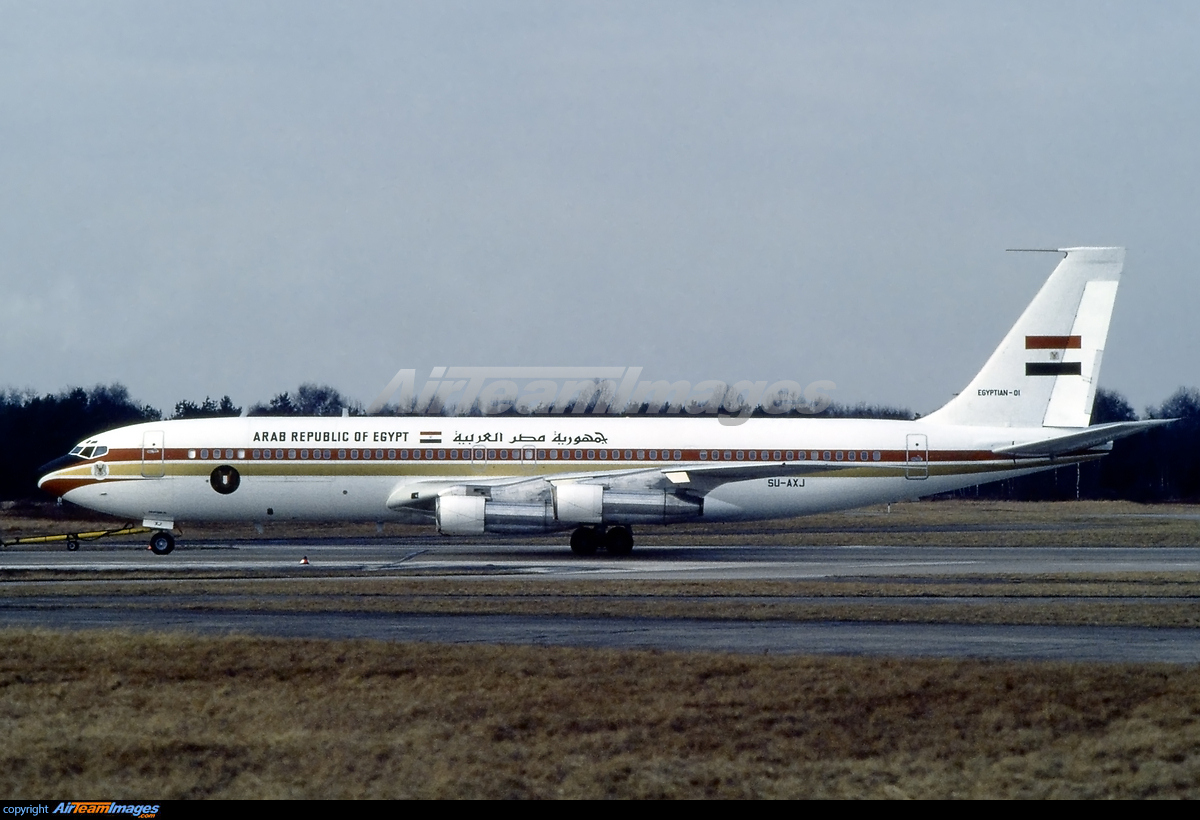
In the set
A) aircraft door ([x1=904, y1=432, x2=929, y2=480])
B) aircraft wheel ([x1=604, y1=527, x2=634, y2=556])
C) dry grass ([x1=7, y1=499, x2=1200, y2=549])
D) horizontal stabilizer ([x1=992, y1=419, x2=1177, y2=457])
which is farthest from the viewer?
dry grass ([x1=7, y1=499, x2=1200, y2=549])

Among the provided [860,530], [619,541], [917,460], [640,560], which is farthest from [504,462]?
[860,530]

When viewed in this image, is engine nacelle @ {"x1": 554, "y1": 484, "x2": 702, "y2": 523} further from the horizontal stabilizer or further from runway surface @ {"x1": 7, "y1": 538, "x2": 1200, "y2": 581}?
the horizontal stabilizer

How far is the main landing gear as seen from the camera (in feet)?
114

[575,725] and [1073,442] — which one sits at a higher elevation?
[1073,442]

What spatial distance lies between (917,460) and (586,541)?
33.6 ft

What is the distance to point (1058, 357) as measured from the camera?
3622cm

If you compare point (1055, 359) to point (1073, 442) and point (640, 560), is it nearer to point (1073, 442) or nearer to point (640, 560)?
point (1073, 442)

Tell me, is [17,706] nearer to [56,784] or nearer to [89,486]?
[56,784]

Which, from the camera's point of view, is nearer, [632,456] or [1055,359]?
[632,456]

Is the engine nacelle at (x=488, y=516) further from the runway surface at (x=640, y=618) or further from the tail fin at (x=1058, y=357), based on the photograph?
the tail fin at (x=1058, y=357)

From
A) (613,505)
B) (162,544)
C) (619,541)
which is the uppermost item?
(613,505)

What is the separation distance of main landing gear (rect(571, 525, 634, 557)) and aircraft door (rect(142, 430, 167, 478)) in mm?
12584

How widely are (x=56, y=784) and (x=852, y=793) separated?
20.1 feet

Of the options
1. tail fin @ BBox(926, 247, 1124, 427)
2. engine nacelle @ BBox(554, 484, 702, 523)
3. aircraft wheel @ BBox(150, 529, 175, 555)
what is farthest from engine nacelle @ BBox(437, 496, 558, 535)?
tail fin @ BBox(926, 247, 1124, 427)
